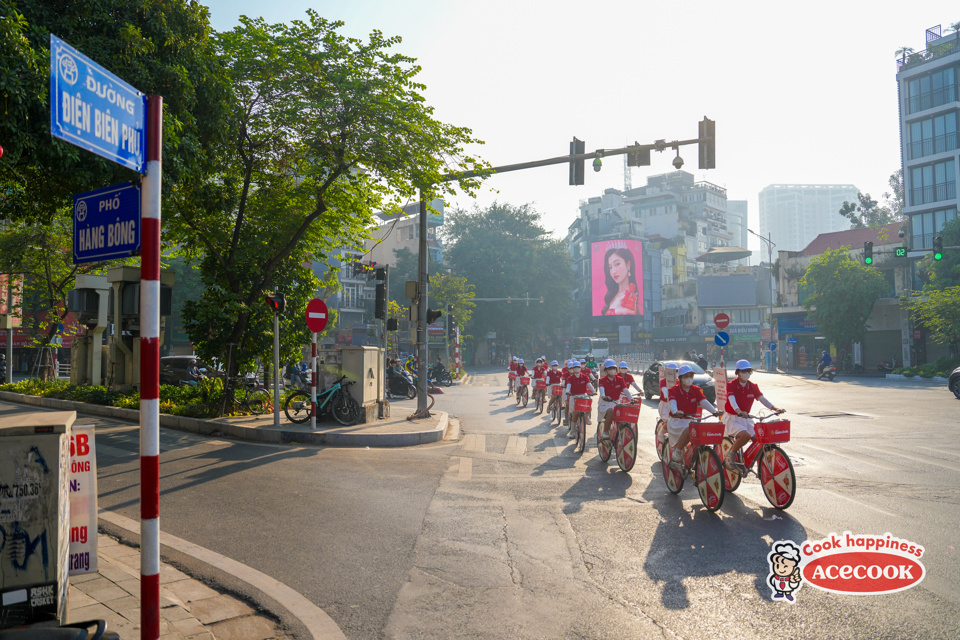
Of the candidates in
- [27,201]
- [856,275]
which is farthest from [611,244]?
[27,201]

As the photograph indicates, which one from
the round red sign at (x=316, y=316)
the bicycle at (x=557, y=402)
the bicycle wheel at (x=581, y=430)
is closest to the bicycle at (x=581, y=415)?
the bicycle wheel at (x=581, y=430)

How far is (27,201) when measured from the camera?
417 inches

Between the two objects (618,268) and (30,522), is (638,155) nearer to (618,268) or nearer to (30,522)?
(30,522)

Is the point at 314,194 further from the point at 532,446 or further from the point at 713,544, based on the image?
the point at 713,544

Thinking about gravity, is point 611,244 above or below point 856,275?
above

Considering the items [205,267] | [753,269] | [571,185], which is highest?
[753,269]

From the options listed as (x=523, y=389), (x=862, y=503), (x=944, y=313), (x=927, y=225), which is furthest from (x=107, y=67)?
(x=927, y=225)

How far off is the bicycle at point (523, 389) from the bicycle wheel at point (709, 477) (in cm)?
1451

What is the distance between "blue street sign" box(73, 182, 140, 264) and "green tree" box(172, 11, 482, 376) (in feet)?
31.4

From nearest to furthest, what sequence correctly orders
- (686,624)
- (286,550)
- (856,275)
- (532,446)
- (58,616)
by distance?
(58,616), (686,624), (286,550), (532,446), (856,275)

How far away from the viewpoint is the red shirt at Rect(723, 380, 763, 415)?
778cm

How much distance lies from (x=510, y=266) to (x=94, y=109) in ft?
212

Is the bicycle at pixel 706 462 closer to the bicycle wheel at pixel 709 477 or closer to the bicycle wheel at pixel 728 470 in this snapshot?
the bicycle wheel at pixel 709 477

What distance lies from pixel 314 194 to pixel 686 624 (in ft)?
41.7
